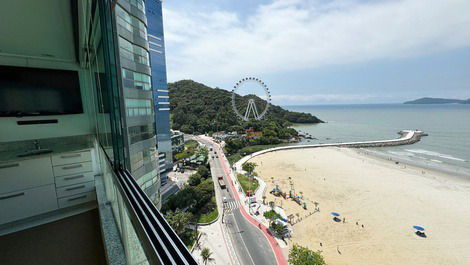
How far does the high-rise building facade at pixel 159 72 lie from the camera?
439 inches

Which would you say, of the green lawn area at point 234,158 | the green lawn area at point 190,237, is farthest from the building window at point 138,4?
the green lawn area at point 234,158

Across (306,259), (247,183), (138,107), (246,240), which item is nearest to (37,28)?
(138,107)

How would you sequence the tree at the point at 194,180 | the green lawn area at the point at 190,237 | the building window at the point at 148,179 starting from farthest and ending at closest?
the tree at the point at 194,180
the green lawn area at the point at 190,237
the building window at the point at 148,179

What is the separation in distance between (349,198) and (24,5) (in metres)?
13.8

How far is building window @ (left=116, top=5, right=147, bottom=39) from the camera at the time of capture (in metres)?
2.64

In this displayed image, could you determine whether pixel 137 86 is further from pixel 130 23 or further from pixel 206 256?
pixel 206 256

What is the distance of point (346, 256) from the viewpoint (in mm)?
6723

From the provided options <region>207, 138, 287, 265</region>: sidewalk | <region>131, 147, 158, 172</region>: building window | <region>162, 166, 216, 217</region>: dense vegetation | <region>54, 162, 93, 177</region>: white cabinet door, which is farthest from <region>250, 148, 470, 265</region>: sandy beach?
<region>54, 162, 93, 177</region>: white cabinet door

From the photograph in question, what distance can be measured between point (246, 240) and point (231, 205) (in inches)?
112

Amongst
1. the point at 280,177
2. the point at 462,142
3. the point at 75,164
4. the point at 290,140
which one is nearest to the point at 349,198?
the point at 280,177

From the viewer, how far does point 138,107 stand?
3.11m

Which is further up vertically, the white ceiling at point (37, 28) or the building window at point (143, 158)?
the white ceiling at point (37, 28)

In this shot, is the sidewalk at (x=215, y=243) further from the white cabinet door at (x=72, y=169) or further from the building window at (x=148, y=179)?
the white cabinet door at (x=72, y=169)

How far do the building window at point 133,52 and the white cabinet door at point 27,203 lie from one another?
211cm
